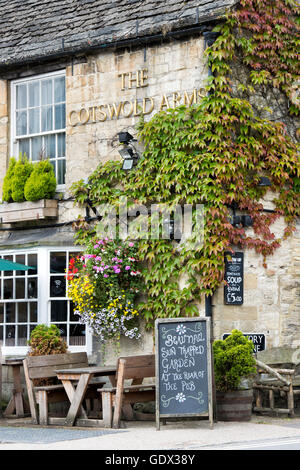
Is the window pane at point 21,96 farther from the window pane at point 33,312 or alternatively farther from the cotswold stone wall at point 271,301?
the cotswold stone wall at point 271,301

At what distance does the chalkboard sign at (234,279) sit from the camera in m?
12.5

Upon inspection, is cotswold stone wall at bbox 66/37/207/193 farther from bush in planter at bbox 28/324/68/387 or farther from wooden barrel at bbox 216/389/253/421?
wooden barrel at bbox 216/389/253/421

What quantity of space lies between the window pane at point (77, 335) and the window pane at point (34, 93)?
12.8 ft

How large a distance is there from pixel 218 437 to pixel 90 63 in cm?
691

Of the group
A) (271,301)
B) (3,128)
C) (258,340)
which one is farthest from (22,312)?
(271,301)

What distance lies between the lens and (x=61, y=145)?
1439 centimetres

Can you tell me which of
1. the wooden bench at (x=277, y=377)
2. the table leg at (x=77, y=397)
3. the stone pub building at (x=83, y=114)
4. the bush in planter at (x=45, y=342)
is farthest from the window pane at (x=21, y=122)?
the wooden bench at (x=277, y=377)

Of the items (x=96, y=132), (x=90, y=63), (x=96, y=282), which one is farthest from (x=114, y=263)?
(x=90, y=63)

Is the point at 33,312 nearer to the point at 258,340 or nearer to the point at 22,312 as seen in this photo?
the point at 22,312

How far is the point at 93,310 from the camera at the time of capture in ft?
42.5

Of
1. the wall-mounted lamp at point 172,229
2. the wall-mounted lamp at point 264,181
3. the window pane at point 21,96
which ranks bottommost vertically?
the wall-mounted lamp at point 172,229

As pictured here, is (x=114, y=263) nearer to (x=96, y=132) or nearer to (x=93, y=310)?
(x=93, y=310)

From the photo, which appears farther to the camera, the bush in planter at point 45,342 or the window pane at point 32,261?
the window pane at point 32,261
